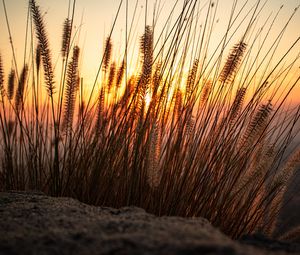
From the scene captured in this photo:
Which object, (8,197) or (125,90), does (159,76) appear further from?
(8,197)

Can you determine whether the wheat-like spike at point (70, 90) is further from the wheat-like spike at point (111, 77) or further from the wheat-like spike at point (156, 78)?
the wheat-like spike at point (156, 78)

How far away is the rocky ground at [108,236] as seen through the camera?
878mm

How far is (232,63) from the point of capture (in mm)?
1951

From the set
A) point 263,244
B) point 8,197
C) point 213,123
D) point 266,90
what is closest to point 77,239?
point 263,244

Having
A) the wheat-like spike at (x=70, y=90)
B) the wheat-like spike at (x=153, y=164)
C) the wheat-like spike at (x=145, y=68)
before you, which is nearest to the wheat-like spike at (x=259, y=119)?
the wheat-like spike at (x=153, y=164)

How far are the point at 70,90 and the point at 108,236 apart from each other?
4.45 feet

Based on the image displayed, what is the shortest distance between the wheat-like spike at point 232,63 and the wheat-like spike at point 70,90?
83cm

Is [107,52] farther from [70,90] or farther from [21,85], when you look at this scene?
[21,85]

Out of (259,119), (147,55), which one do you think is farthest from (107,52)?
(259,119)

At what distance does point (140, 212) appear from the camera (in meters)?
1.38

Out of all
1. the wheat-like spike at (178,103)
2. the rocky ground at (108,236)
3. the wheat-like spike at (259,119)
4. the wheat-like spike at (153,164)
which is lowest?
the rocky ground at (108,236)

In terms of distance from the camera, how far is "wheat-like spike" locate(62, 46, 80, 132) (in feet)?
7.05

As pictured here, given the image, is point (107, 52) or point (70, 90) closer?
point (70, 90)

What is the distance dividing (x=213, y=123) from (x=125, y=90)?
1.89 feet
